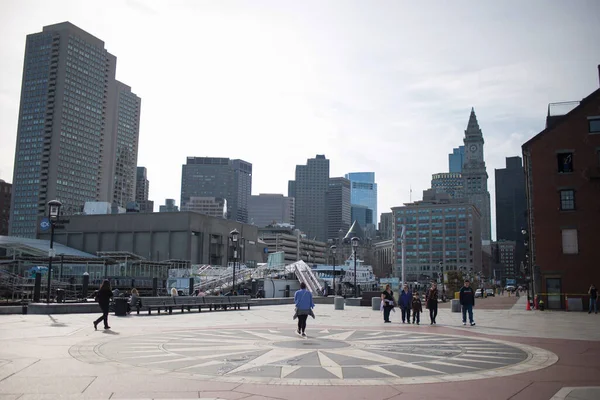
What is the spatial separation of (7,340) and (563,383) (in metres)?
14.7

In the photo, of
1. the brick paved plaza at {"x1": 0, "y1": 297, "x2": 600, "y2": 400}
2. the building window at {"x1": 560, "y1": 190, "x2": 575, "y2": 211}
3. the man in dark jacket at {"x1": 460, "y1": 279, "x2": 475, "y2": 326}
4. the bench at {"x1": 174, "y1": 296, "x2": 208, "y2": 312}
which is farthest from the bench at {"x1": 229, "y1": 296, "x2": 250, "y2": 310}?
the building window at {"x1": 560, "y1": 190, "x2": 575, "y2": 211}

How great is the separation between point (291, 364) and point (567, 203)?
34.5 m

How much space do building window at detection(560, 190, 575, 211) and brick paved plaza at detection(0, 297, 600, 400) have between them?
2223 centimetres

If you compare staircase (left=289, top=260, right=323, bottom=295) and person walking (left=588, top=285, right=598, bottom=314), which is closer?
person walking (left=588, top=285, right=598, bottom=314)

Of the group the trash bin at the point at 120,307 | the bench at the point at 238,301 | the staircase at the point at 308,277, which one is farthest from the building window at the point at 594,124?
the trash bin at the point at 120,307

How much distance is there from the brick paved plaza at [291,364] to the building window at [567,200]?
72.9 feet

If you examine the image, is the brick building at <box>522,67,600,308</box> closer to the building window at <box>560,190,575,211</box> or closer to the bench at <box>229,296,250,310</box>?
the building window at <box>560,190,575,211</box>

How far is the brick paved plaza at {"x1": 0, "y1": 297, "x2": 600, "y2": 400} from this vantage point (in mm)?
9102

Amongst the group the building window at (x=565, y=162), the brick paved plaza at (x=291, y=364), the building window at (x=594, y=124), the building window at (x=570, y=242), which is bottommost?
the brick paved plaza at (x=291, y=364)

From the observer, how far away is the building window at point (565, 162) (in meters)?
39.7

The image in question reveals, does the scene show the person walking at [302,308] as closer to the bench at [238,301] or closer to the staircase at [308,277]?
the bench at [238,301]

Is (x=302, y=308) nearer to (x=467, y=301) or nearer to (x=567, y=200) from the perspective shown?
(x=467, y=301)

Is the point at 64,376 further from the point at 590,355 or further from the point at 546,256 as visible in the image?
the point at 546,256

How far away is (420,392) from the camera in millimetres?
9133
